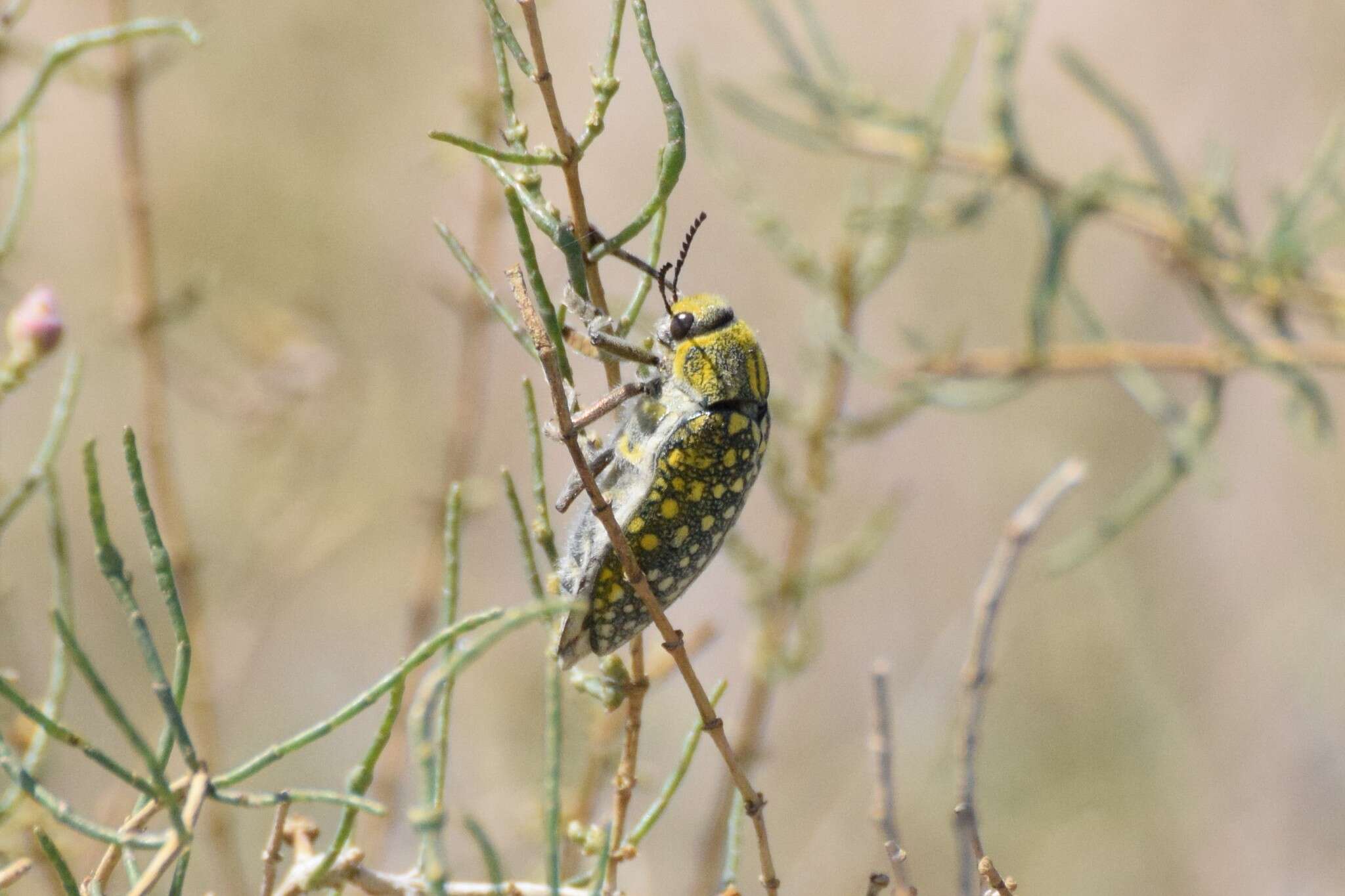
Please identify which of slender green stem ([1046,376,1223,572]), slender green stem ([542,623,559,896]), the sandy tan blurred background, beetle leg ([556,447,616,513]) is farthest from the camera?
the sandy tan blurred background

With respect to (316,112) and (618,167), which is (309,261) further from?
(618,167)

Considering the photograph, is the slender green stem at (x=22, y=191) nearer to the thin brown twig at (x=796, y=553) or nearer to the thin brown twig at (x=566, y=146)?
the thin brown twig at (x=566, y=146)

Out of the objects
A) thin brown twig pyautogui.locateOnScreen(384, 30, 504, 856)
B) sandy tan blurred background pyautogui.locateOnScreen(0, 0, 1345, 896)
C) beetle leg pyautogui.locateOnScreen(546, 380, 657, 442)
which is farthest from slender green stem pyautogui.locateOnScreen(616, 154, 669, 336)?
sandy tan blurred background pyautogui.locateOnScreen(0, 0, 1345, 896)

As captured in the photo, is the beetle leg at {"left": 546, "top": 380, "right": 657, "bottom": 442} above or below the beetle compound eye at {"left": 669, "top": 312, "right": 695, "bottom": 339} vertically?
below

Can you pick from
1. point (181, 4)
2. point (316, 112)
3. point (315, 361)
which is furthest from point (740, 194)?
point (181, 4)

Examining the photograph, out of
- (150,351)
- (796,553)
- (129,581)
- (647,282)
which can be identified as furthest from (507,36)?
(150,351)

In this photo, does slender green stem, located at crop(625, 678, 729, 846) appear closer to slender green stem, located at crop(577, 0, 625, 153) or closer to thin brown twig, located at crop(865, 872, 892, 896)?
thin brown twig, located at crop(865, 872, 892, 896)
